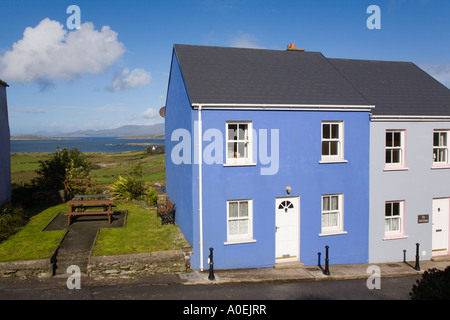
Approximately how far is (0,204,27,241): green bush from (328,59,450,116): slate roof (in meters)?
14.9

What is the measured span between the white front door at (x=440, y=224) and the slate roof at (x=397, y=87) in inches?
155

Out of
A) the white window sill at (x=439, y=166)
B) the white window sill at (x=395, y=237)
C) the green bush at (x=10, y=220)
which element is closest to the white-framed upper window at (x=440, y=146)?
the white window sill at (x=439, y=166)

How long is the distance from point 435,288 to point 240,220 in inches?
271

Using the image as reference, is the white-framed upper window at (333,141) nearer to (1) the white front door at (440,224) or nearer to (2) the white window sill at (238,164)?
(2) the white window sill at (238,164)

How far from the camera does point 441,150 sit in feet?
49.8

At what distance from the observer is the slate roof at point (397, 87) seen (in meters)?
14.8

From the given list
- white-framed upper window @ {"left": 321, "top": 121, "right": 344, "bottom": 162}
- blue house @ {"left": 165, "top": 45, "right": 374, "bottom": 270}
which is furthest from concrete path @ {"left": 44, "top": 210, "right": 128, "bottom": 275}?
white-framed upper window @ {"left": 321, "top": 121, "right": 344, "bottom": 162}

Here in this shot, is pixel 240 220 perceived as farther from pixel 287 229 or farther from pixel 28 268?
pixel 28 268

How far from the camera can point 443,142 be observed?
49.5 feet

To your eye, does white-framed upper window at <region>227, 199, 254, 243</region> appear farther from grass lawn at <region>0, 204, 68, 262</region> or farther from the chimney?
the chimney

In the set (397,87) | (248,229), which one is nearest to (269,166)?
(248,229)

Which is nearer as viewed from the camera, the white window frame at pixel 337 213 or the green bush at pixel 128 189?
the white window frame at pixel 337 213
